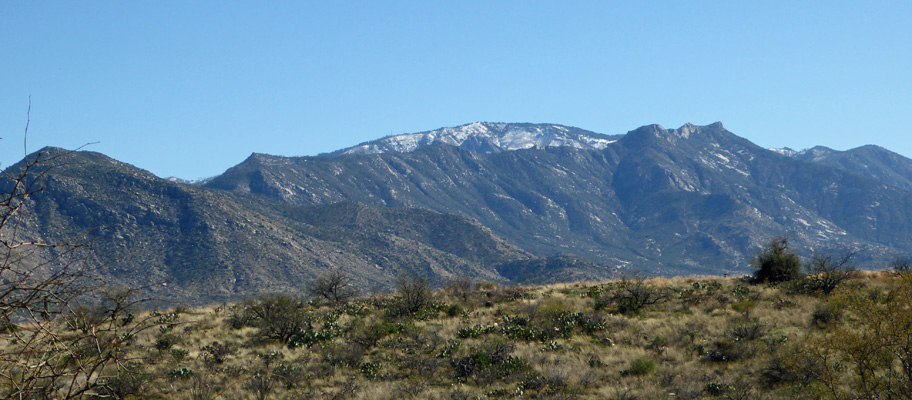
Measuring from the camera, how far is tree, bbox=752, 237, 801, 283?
103ft

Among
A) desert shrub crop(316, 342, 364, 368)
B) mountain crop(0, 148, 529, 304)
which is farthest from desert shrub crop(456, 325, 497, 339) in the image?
mountain crop(0, 148, 529, 304)

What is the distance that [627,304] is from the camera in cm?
2592

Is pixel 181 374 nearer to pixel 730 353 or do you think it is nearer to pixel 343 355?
pixel 343 355

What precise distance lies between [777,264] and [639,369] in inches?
741

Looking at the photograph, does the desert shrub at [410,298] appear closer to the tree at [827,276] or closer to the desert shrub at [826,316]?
the desert shrub at [826,316]

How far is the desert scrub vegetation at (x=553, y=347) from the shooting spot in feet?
48.4

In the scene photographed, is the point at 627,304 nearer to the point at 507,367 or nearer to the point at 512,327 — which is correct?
the point at 512,327

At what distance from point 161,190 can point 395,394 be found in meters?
174

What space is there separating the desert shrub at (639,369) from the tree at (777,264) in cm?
1738

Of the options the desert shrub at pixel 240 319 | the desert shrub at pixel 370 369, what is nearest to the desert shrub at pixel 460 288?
the desert shrub at pixel 240 319

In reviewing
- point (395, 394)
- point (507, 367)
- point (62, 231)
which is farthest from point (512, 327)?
point (62, 231)

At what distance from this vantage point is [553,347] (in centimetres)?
2019

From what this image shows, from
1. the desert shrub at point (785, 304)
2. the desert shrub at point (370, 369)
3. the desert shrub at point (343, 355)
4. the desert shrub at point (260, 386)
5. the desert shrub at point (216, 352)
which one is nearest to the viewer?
the desert shrub at point (260, 386)

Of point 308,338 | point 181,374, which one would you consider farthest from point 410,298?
point 181,374
